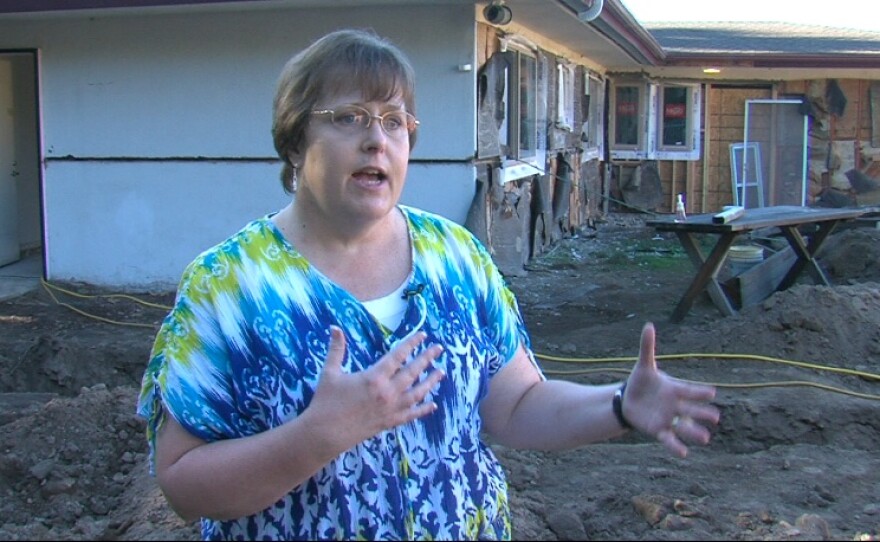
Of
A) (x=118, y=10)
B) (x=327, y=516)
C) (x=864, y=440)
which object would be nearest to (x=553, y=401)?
(x=327, y=516)

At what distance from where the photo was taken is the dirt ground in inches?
160

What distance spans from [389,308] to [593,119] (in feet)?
50.6

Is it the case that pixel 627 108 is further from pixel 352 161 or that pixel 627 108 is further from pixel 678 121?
→ pixel 352 161

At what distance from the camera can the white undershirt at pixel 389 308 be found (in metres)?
1.89

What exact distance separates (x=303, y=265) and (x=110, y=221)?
883cm

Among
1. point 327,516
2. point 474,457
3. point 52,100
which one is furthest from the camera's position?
point 52,100

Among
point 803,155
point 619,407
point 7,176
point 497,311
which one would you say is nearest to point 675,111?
point 803,155

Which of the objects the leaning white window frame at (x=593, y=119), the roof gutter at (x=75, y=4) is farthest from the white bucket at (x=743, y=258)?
the leaning white window frame at (x=593, y=119)

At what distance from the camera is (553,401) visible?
6.70 ft

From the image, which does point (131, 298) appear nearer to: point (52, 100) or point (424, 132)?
point (52, 100)

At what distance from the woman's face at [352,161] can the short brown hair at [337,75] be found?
0.8 inches

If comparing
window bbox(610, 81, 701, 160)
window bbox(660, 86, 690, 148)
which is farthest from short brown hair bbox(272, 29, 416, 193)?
window bbox(660, 86, 690, 148)

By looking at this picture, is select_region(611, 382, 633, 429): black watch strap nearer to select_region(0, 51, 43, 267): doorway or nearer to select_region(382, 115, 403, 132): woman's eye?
select_region(382, 115, 403, 132): woman's eye

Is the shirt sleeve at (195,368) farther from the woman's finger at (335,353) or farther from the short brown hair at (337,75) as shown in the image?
the short brown hair at (337,75)
